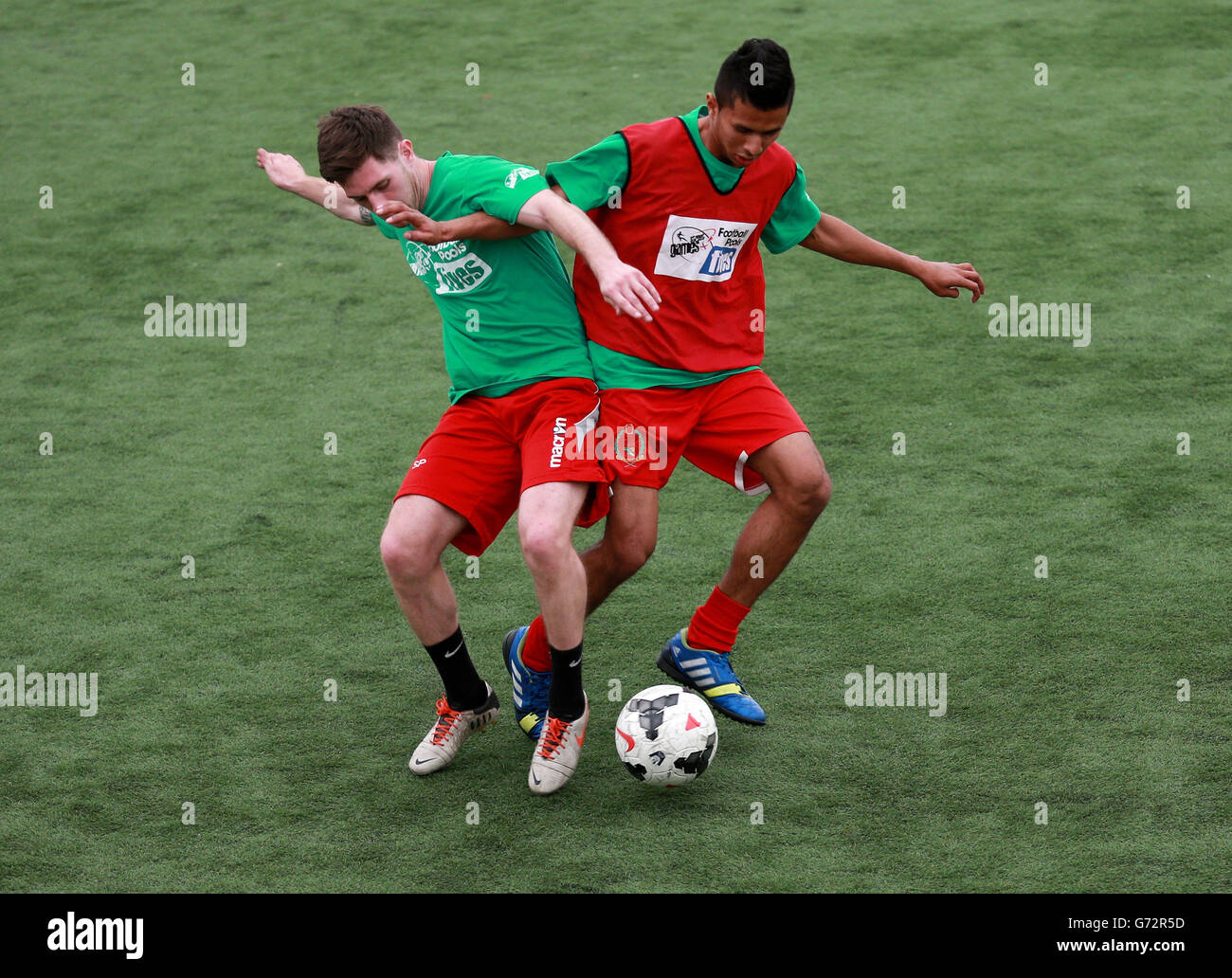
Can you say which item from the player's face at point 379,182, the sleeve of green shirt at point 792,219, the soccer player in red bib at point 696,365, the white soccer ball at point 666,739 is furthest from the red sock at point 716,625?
the player's face at point 379,182

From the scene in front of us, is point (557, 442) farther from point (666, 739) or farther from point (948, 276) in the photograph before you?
point (948, 276)

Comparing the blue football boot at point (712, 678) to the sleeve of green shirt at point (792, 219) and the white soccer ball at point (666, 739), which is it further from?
the sleeve of green shirt at point (792, 219)

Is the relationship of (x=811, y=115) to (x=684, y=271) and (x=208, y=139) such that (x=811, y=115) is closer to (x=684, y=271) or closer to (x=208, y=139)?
(x=208, y=139)

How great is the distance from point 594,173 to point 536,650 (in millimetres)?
1359

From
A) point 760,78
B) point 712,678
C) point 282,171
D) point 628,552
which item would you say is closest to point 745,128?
point 760,78

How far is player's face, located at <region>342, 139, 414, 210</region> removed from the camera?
3.49 metres

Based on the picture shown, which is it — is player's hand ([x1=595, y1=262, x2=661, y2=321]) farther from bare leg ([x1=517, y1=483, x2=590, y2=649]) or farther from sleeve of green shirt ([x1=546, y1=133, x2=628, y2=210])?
bare leg ([x1=517, y1=483, x2=590, y2=649])

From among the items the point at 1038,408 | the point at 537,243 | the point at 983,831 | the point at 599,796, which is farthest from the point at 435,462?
the point at 1038,408

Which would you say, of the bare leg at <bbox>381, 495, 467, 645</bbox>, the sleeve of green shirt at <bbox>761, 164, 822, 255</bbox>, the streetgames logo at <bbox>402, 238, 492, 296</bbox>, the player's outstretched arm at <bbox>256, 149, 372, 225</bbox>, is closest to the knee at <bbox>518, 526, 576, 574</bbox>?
the bare leg at <bbox>381, 495, 467, 645</bbox>

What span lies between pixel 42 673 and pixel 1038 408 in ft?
12.8

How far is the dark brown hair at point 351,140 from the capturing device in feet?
11.3

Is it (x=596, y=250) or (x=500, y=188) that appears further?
(x=500, y=188)

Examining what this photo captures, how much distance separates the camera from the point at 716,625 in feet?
13.1

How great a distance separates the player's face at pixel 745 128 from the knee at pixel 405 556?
53.1 inches
